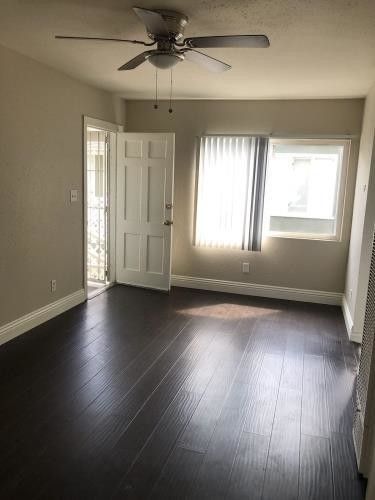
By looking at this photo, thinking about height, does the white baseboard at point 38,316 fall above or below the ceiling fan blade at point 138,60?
below

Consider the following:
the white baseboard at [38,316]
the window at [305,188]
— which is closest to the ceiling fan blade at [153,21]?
the white baseboard at [38,316]

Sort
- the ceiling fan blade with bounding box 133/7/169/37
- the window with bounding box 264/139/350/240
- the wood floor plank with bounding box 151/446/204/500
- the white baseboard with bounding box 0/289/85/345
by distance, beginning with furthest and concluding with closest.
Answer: the window with bounding box 264/139/350/240 → the white baseboard with bounding box 0/289/85/345 → the ceiling fan blade with bounding box 133/7/169/37 → the wood floor plank with bounding box 151/446/204/500

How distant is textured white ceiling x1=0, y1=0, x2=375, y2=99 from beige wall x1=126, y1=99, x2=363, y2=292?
0.37m

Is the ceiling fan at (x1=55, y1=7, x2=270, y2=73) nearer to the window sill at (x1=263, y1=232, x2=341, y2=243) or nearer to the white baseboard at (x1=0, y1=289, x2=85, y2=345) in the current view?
the white baseboard at (x1=0, y1=289, x2=85, y2=345)

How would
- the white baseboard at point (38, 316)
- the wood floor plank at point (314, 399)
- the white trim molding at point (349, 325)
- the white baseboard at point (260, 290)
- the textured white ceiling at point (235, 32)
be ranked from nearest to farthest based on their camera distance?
the textured white ceiling at point (235, 32), the wood floor plank at point (314, 399), the white baseboard at point (38, 316), the white trim molding at point (349, 325), the white baseboard at point (260, 290)

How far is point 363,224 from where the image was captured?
12.3ft

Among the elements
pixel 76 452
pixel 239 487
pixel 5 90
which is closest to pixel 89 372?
pixel 76 452

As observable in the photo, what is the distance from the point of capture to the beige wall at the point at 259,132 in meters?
4.73

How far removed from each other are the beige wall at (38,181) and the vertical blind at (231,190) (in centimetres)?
157

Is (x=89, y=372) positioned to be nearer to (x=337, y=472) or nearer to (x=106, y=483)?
(x=106, y=483)

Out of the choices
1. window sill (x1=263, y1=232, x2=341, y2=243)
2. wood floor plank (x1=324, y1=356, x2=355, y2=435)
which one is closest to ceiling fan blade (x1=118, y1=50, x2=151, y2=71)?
wood floor plank (x1=324, y1=356, x2=355, y2=435)

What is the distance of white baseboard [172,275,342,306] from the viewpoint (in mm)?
5027

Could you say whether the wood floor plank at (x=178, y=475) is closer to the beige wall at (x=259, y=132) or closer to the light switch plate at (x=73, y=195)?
the light switch plate at (x=73, y=195)

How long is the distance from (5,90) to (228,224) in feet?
9.63
